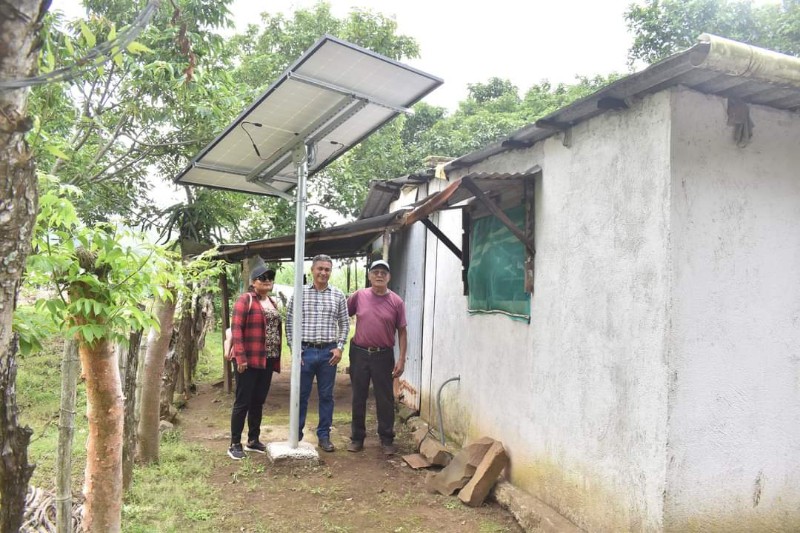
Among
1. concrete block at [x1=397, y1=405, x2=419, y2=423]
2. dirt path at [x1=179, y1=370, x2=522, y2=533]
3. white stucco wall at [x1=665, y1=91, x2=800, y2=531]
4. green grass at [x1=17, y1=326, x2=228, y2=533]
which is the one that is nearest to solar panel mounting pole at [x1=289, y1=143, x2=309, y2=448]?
dirt path at [x1=179, y1=370, x2=522, y2=533]

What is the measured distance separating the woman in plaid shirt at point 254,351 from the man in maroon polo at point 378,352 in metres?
0.83

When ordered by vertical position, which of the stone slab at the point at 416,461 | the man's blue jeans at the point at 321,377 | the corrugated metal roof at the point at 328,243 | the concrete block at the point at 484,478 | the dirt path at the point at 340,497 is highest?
the corrugated metal roof at the point at 328,243

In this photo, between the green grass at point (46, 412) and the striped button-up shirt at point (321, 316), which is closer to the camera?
the green grass at point (46, 412)

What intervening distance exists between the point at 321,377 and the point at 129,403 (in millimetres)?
1831

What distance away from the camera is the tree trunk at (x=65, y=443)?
3039 millimetres

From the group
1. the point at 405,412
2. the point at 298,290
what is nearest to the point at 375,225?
the point at 298,290

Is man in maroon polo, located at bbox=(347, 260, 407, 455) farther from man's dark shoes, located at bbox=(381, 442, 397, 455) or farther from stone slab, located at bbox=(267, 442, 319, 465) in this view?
stone slab, located at bbox=(267, 442, 319, 465)

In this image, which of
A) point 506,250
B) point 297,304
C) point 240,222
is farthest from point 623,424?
point 240,222

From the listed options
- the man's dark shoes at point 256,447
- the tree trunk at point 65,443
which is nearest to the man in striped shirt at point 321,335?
the man's dark shoes at point 256,447

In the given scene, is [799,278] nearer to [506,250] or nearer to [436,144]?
[506,250]

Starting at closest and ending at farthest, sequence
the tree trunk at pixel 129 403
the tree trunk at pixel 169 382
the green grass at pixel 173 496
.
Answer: the green grass at pixel 173 496, the tree trunk at pixel 129 403, the tree trunk at pixel 169 382

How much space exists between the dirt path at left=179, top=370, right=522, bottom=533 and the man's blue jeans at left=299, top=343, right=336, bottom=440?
1.12 feet

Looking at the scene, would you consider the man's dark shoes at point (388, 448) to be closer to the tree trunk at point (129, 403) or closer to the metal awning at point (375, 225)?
the metal awning at point (375, 225)

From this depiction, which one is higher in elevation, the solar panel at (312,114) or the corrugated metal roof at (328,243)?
the solar panel at (312,114)
